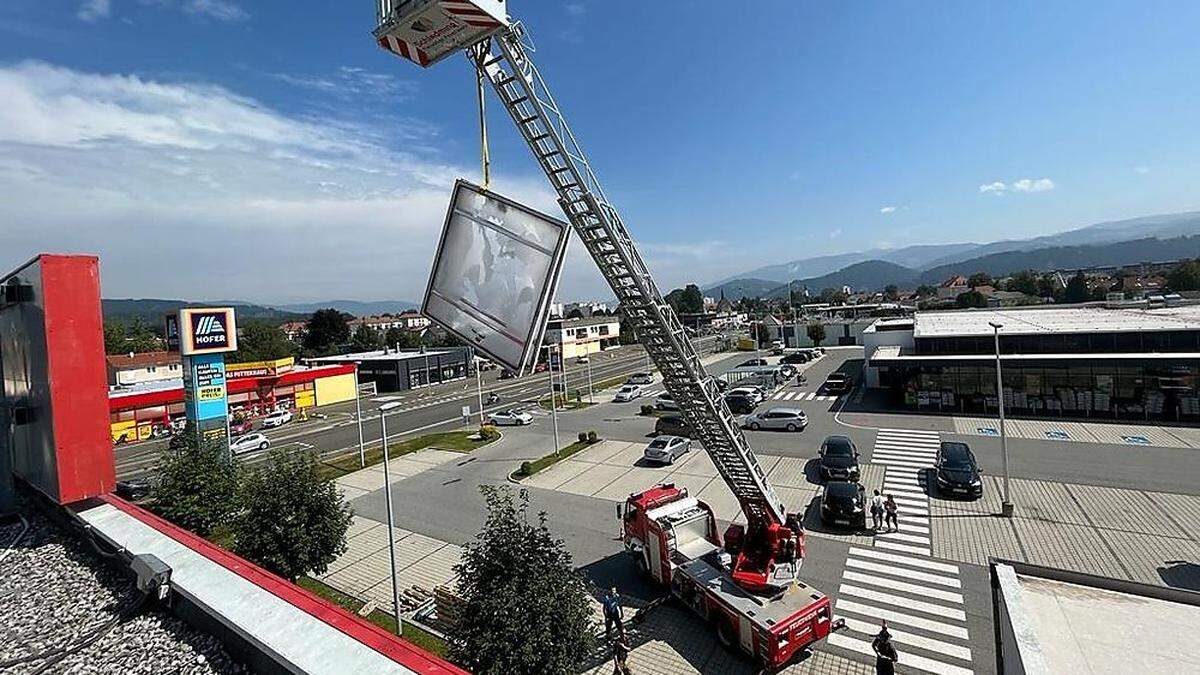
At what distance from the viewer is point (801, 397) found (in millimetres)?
41375

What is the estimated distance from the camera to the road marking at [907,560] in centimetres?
1507

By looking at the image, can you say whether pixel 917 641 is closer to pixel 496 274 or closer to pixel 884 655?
pixel 884 655

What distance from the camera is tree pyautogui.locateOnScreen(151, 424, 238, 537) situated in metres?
17.2

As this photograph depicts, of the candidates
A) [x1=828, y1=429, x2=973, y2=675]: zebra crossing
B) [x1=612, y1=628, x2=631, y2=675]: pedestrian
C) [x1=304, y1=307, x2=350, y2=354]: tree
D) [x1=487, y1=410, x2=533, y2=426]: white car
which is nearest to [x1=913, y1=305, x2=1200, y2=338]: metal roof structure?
[x1=828, y1=429, x2=973, y2=675]: zebra crossing

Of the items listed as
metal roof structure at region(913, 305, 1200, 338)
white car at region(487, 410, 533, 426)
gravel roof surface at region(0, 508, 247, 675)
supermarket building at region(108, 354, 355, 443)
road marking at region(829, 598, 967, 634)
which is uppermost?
metal roof structure at region(913, 305, 1200, 338)

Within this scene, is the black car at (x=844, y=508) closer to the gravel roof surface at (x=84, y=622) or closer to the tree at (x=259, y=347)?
the gravel roof surface at (x=84, y=622)

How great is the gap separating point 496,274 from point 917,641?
42.0 feet

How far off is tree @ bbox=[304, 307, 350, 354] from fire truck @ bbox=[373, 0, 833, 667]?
99085mm

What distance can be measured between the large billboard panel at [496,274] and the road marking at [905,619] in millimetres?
11660

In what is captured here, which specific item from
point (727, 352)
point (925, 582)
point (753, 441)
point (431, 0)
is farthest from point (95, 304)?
point (727, 352)

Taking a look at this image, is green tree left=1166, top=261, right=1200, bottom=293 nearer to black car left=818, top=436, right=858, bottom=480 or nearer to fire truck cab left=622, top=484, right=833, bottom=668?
black car left=818, top=436, right=858, bottom=480

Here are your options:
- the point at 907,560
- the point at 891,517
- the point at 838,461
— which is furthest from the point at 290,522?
the point at 838,461

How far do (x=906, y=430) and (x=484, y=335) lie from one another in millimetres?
30903

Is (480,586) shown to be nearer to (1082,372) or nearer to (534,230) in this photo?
(534,230)
